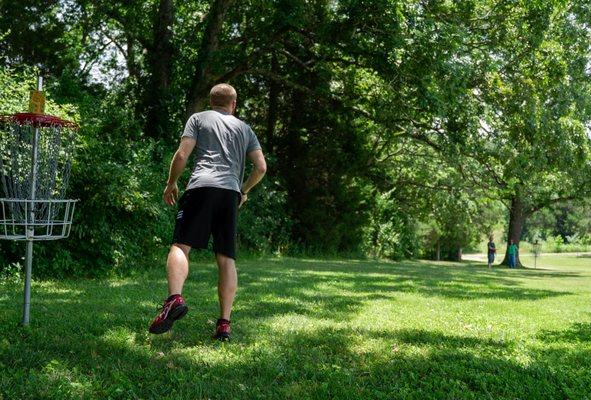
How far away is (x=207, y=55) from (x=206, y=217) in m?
12.4

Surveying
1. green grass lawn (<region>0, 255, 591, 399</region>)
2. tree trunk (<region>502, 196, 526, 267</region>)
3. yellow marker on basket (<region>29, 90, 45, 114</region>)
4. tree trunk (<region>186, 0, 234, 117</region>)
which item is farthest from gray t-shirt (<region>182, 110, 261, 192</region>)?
tree trunk (<region>502, 196, 526, 267</region>)

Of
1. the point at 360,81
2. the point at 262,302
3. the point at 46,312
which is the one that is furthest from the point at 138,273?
the point at 360,81

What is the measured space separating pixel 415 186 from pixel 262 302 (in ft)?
70.5

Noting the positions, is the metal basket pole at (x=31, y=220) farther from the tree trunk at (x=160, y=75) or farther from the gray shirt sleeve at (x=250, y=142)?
the tree trunk at (x=160, y=75)

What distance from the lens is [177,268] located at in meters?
4.46

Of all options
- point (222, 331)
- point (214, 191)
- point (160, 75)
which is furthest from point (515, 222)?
point (214, 191)

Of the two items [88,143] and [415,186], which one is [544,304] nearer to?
[88,143]

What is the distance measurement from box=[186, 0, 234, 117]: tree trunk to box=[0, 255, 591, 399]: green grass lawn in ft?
33.0

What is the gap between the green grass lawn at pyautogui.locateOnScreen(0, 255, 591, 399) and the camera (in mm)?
3410

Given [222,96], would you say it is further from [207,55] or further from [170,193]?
[207,55]

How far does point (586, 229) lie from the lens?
70.4 meters

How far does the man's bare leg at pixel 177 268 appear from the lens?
14.4 ft

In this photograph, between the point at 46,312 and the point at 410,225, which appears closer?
the point at 46,312

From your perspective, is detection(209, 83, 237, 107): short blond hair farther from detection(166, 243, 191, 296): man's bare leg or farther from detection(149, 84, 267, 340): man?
detection(166, 243, 191, 296): man's bare leg
